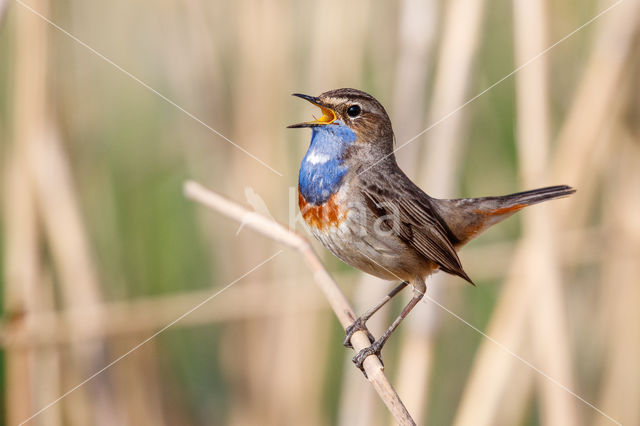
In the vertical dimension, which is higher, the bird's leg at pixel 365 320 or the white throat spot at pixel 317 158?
the white throat spot at pixel 317 158

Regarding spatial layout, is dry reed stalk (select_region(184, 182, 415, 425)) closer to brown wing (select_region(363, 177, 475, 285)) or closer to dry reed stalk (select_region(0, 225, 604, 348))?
brown wing (select_region(363, 177, 475, 285))

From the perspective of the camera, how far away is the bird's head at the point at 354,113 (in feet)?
7.99

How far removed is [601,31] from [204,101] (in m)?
1.85

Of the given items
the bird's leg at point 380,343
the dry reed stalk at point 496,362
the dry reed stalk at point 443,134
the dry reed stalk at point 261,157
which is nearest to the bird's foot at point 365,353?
the bird's leg at point 380,343

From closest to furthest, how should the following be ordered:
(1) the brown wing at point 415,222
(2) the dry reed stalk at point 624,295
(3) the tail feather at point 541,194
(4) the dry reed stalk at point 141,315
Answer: (1) the brown wing at point 415,222, (3) the tail feather at point 541,194, (4) the dry reed stalk at point 141,315, (2) the dry reed stalk at point 624,295

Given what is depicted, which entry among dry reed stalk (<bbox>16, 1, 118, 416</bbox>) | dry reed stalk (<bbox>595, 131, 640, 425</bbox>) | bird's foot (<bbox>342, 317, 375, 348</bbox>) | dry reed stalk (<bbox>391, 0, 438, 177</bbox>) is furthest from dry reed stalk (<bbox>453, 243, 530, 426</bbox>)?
dry reed stalk (<bbox>16, 1, 118, 416</bbox>)

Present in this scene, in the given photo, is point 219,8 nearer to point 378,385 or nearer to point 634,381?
point 378,385

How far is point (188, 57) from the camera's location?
3.35 m

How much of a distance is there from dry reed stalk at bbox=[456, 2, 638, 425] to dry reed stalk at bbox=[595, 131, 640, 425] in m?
0.39

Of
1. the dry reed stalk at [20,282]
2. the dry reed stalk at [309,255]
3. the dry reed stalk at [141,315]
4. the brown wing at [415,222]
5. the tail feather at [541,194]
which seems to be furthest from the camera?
the dry reed stalk at [141,315]

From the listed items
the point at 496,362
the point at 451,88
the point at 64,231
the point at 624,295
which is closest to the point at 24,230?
the point at 64,231

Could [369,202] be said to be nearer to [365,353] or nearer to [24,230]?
[365,353]

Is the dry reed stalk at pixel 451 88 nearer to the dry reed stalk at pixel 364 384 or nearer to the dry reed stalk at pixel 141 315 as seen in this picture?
the dry reed stalk at pixel 364 384

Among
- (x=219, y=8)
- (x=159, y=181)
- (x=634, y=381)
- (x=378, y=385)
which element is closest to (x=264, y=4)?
(x=219, y=8)
